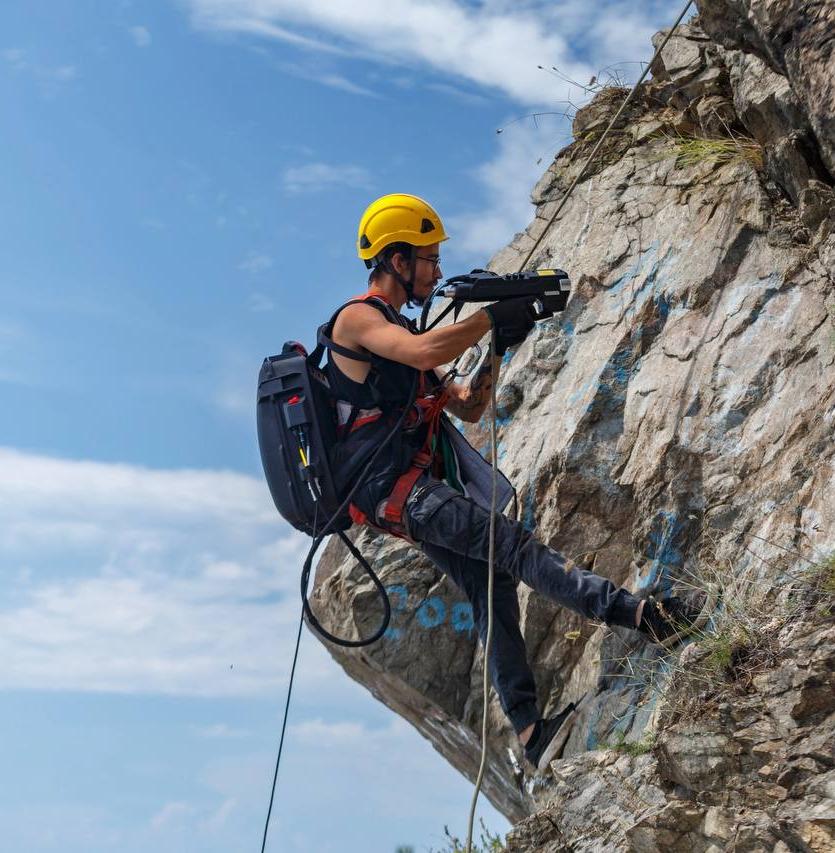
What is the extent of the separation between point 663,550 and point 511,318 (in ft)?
5.20

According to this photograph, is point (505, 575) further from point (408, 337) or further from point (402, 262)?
point (402, 262)

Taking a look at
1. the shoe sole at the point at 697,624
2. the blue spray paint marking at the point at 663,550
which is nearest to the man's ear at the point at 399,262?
the blue spray paint marking at the point at 663,550

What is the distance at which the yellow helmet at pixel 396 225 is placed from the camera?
691cm

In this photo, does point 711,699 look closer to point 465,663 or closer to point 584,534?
point 584,534

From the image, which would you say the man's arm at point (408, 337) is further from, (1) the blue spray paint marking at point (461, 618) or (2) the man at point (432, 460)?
(1) the blue spray paint marking at point (461, 618)

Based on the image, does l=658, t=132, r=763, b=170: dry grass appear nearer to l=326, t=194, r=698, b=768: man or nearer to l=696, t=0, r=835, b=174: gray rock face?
l=696, t=0, r=835, b=174: gray rock face

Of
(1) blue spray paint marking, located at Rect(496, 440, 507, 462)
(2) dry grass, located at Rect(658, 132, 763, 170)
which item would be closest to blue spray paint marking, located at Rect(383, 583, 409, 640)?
(1) blue spray paint marking, located at Rect(496, 440, 507, 462)

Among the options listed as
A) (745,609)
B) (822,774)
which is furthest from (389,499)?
(822,774)

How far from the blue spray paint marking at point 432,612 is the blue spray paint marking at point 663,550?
1.59m

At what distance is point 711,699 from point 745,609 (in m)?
0.51

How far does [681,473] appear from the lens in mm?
6688

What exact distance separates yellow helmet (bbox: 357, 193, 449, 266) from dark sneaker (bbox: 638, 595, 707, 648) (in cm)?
246

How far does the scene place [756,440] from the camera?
644 centimetres

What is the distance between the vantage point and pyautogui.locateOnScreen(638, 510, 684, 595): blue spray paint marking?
261 inches
